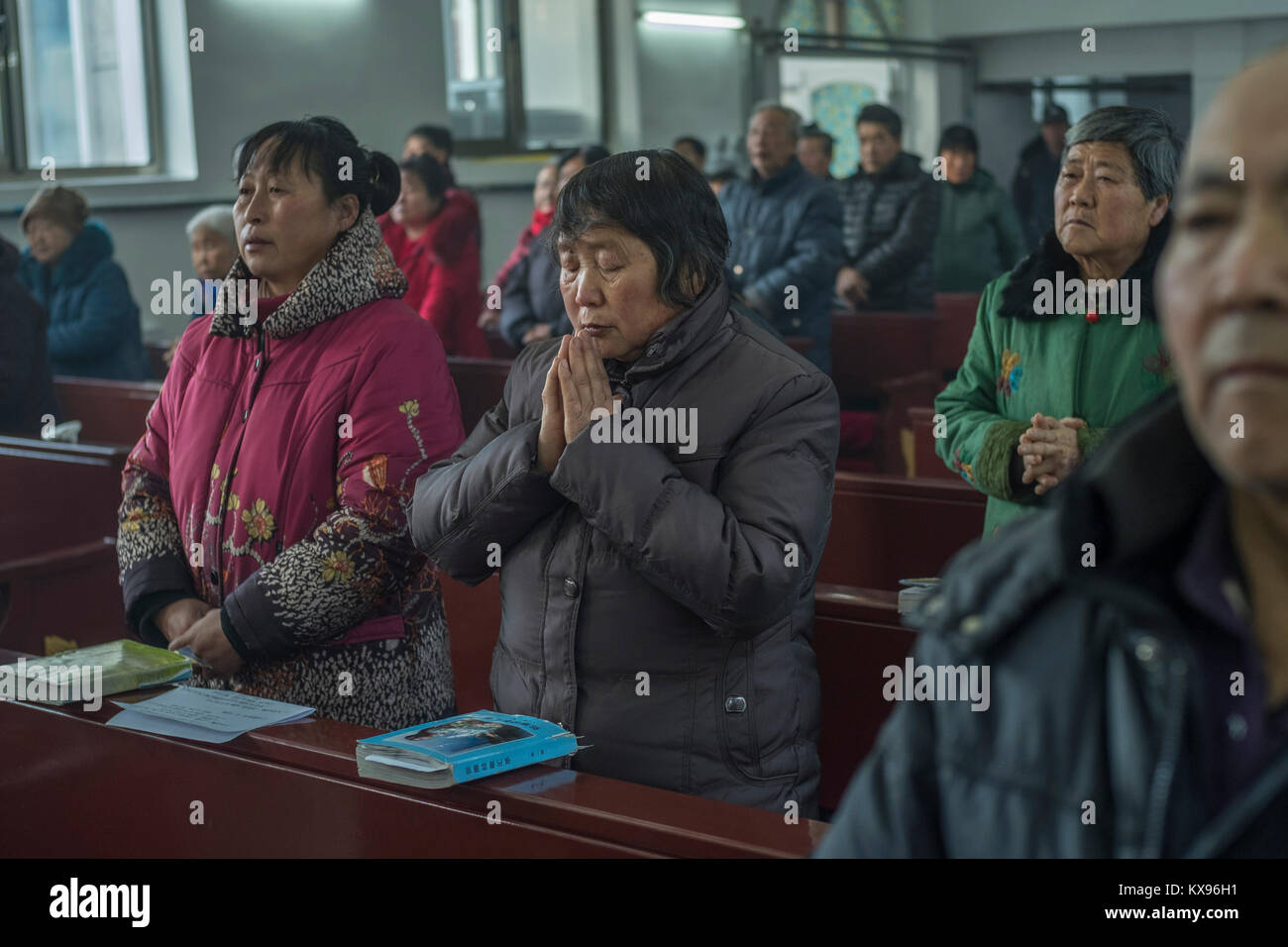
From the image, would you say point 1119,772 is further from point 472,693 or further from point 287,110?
point 287,110

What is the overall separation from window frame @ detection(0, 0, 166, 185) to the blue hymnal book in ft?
23.4

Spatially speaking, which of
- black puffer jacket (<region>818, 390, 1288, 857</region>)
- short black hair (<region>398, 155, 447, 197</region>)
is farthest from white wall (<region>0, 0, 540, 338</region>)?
black puffer jacket (<region>818, 390, 1288, 857</region>)

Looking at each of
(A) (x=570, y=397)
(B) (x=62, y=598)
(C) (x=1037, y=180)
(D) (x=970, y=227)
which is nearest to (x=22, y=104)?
(D) (x=970, y=227)

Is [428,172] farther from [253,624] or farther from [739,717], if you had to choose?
[739,717]

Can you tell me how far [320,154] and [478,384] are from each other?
6.23 ft

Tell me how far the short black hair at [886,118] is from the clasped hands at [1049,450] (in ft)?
14.0

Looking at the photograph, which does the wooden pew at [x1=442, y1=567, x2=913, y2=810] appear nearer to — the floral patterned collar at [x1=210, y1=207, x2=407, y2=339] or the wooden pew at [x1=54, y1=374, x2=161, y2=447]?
the floral patterned collar at [x1=210, y1=207, x2=407, y2=339]

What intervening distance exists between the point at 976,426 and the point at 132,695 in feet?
4.72

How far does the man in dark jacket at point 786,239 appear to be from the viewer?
537cm

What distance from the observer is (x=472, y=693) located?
317cm

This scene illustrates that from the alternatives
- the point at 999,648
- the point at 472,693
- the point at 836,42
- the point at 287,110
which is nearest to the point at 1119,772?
the point at 999,648
